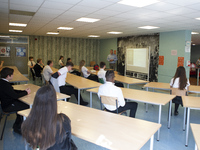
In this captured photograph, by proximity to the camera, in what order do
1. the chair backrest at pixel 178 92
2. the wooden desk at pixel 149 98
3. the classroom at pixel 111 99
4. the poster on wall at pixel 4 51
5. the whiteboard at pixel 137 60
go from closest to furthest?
the classroom at pixel 111 99 → the wooden desk at pixel 149 98 → the chair backrest at pixel 178 92 → the whiteboard at pixel 137 60 → the poster on wall at pixel 4 51

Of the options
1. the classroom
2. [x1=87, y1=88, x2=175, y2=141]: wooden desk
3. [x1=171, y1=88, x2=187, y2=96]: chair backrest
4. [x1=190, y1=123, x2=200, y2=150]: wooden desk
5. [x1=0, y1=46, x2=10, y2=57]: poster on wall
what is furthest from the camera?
[x1=0, y1=46, x2=10, y2=57]: poster on wall

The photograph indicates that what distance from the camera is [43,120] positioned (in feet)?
5.13

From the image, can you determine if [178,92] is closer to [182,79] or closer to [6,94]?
[182,79]

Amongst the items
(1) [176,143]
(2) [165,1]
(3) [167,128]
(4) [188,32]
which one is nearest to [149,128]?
(1) [176,143]

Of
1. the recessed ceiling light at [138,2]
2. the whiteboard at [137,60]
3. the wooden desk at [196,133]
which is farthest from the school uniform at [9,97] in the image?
the whiteboard at [137,60]

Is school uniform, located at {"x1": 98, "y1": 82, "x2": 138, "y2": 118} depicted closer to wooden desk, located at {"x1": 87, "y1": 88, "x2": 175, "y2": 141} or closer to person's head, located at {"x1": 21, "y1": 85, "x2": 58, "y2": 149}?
wooden desk, located at {"x1": 87, "y1": 88, "x2": 175, "y2": 141}

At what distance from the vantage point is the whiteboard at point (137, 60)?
345 inches

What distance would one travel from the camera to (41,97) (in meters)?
1.55

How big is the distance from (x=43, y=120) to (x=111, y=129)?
780 millimetres

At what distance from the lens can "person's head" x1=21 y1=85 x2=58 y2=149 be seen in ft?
5.09

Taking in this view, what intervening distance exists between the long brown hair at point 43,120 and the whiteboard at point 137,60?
7.66 m

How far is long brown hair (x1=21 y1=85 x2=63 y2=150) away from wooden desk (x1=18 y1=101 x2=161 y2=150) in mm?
388

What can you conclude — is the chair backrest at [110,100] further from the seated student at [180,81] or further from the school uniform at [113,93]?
the seated student at [180,81]

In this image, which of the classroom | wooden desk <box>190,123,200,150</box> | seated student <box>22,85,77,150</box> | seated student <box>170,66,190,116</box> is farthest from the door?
wooden desk <box>190,123,200,150</box>
